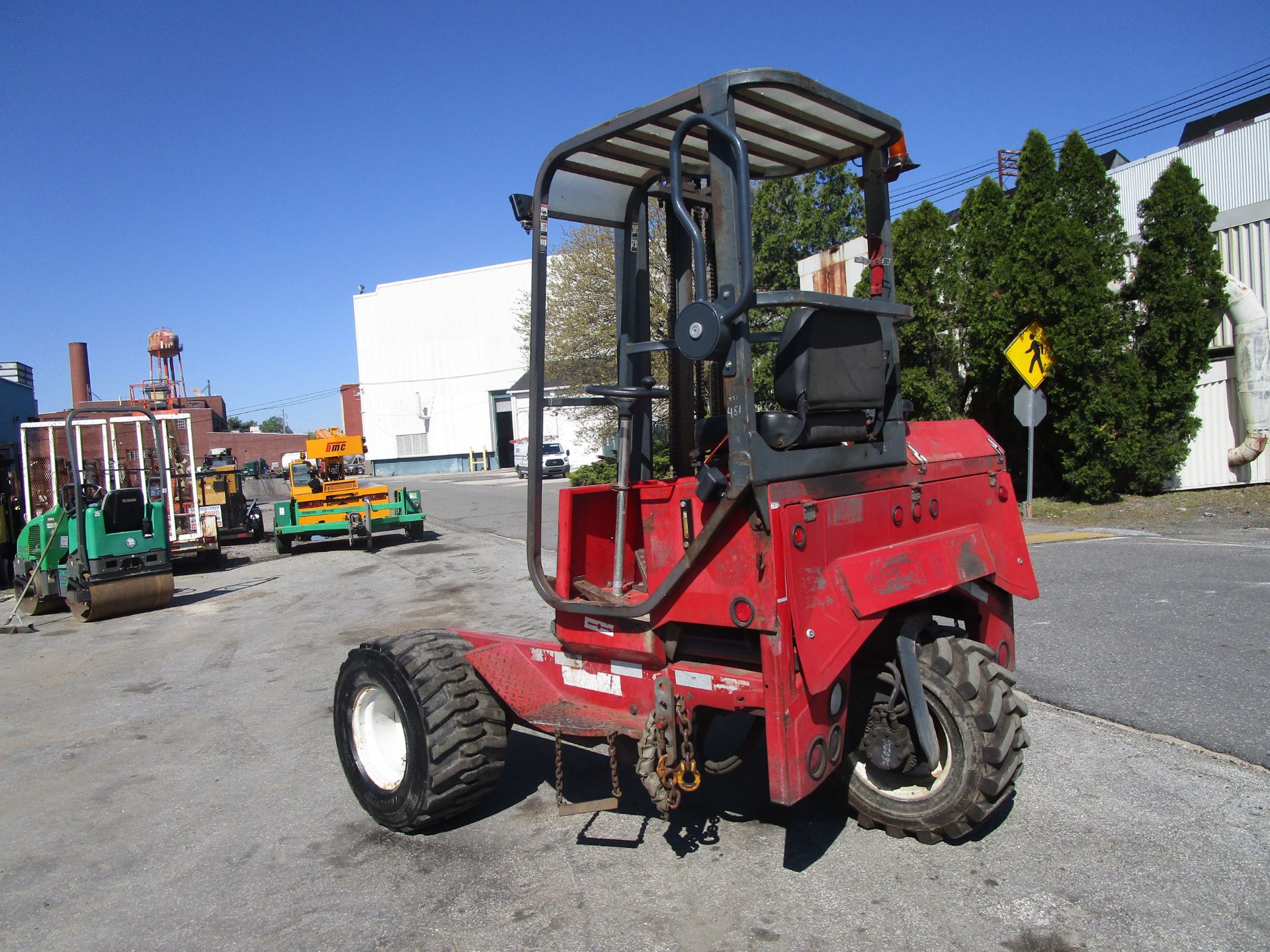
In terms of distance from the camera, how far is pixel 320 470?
59.1ft

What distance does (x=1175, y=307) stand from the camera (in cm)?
1468

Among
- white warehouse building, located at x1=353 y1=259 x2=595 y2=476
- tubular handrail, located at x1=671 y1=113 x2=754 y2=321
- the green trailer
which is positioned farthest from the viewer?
white warehouse building, located at x1=353 y1=259 x2=595 y2=476

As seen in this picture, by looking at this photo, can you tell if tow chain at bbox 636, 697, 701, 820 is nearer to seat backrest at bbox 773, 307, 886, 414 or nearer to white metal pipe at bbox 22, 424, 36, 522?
seat backrest at bbox 773, 307, 886, 414

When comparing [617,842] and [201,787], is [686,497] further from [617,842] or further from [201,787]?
[201,787]

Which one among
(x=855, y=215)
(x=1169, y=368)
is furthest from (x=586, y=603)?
(x=855, y=215)

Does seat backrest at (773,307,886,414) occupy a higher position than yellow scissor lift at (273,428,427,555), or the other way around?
seat backrest at (773,307,886,414)

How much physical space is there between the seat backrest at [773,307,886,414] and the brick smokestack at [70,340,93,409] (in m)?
53.7

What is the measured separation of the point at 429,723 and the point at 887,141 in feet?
10.8

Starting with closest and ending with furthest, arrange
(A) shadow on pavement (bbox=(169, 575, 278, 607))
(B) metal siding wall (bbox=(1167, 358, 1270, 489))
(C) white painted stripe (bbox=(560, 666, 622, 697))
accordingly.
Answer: (C) white painted stripe (bbox=(560, 666, 622, 697)) < (A) shadow on pavement (bbox=(169, 575, 278, 607)) < (B) metal siding wall (bbox=(1167, 358, 1270, 489))

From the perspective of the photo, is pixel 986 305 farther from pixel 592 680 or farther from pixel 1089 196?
pixel 592 680

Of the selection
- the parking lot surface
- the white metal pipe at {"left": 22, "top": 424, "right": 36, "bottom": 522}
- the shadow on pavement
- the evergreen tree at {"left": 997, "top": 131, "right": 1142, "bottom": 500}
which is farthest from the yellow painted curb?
the white metal pipe at {"left": 22, "top": 424, "right": 36, "bottom": 522}

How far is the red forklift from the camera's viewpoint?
10.1 feet

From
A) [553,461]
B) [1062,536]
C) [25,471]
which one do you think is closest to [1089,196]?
[1062,536]

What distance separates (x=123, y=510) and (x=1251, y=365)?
16823 mm
